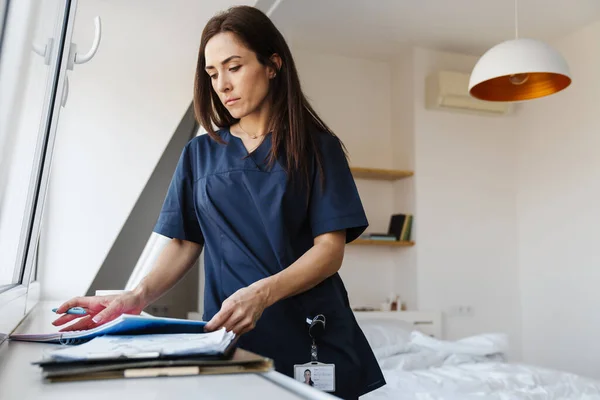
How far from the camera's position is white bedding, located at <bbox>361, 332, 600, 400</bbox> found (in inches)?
93.4

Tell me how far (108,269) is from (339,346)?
312 centimetres

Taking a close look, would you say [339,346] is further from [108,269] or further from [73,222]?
[108,269]

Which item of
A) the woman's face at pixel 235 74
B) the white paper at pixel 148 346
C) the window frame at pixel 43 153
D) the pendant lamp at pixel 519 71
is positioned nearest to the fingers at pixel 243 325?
the white paper at pixel 148 346

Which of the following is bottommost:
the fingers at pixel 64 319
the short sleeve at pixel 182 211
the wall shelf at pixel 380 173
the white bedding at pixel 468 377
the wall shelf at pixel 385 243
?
the white bedding at pixel 468 377

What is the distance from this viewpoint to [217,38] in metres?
1.27

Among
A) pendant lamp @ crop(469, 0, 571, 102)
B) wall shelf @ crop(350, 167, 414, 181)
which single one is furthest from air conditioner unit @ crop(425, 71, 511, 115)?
pendant lamp @ crop(469, 0, 571, 102)

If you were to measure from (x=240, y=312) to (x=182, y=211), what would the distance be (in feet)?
1.48

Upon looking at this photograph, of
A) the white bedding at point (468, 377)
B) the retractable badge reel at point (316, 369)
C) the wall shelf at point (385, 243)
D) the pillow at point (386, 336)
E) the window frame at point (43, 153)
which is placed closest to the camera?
the retractable badge reel at point (316, 369)

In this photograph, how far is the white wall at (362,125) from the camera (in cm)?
473

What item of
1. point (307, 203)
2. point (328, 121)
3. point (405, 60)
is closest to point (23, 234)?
point (307, 203)

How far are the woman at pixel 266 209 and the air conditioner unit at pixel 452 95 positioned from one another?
11.2 feet

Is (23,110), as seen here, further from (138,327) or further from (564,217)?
(564,217)

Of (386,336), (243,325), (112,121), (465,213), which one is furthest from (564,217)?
(243,325)

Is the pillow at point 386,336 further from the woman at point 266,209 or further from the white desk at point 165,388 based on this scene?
the white desk at point 165,388
